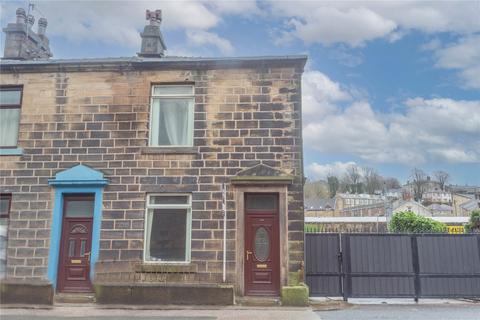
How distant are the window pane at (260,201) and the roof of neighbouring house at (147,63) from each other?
11.5ft

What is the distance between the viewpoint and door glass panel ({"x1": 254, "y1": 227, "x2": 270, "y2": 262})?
10562 mm

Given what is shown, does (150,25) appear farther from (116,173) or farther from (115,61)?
(116,173)

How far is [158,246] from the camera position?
35.0 feet

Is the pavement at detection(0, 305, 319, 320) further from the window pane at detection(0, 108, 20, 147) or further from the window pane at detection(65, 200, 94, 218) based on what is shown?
the window pane at detection(0, 108, 20, 147)

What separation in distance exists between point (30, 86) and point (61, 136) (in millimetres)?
1749

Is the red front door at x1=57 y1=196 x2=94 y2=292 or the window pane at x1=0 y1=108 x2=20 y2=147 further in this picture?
the window pane at x1=0 y1=108 x2=20 y2=147

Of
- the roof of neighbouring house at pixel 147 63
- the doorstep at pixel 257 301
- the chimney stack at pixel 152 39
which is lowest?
the doorstep at pixel 257 301

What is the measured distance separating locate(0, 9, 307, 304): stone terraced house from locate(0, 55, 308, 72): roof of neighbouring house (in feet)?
→ 0.11

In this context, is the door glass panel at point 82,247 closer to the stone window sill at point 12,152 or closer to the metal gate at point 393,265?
the stone window sill at point 12,152

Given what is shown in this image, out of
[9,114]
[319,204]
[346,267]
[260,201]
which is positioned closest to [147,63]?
[9,114]

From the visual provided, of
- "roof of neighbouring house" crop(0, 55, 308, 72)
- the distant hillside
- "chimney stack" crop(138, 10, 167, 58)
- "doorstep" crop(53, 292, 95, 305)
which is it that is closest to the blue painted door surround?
"doorstep" crop(53, 292, 95, 305)

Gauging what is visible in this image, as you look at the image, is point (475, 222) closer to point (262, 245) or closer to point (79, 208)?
point (262, 245)

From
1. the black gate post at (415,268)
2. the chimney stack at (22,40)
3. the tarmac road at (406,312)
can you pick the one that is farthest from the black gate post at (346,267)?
the chimney stack at (22,40)

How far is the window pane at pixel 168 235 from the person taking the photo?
34.8 ft
